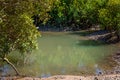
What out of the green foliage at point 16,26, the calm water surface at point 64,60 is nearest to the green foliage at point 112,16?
the calm water surface at point 64,60

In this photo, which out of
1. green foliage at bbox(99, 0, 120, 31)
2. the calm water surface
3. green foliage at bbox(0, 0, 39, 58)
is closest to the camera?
green foliage at bbox(0, 0, 39, 58)

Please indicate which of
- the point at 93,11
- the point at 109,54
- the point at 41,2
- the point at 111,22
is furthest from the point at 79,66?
the point at 93,11

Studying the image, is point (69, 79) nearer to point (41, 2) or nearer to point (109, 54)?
point (41, 2)

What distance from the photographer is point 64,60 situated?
35.0m

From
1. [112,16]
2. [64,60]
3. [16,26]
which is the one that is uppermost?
[16,26]

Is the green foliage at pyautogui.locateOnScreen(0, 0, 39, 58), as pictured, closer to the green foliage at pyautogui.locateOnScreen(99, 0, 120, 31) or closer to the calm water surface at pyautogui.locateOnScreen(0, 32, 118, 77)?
the calm water surface at pyautogui.locateOnScreen(0, 32, 118, 77)

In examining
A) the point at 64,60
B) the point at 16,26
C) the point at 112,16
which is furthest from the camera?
the point at 112,16

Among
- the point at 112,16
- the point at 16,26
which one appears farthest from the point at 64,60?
the point at 112,16

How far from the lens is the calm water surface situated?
28828 millimetres

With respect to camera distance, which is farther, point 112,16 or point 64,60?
point 112,16

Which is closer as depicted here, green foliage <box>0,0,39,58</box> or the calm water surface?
green foliage <box>0,0,39,58</box>

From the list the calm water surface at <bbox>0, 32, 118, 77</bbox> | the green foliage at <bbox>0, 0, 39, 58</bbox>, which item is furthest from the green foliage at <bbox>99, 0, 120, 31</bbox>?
the green foliage at <bbox>0, 0, 39, 58</bbox>

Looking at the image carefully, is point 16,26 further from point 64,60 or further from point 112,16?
point 112,16

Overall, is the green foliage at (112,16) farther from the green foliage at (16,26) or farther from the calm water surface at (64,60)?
the green foliage at (16,26)
